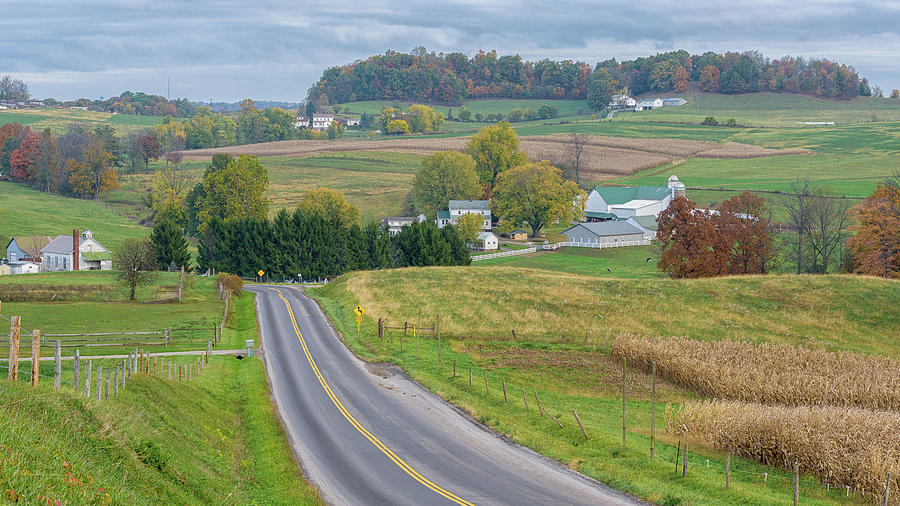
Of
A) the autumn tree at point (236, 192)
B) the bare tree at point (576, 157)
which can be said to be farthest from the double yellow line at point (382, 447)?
the bare tree at point (576, 157)

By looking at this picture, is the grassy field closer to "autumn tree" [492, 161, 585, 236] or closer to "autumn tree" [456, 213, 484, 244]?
"autumn tree" [456, 213, 484, 244]

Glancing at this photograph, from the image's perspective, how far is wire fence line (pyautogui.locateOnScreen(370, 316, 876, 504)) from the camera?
24.9m

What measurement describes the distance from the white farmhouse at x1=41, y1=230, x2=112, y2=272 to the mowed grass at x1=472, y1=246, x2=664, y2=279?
159ft

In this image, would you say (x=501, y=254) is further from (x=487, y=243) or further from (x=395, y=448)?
(x=395, y=448)

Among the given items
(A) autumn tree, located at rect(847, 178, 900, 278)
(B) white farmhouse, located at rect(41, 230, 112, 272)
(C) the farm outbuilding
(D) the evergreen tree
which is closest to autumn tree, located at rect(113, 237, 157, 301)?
(D) the evergreen tree

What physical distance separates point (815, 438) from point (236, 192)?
10474 centimetres

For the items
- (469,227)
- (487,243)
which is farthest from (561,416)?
(487,243)

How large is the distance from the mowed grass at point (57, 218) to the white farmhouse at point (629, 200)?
83833 mm

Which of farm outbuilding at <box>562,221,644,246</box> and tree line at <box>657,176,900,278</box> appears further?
farm outbuilding at <box>562,221,644,246</box>

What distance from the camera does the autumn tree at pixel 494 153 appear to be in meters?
168

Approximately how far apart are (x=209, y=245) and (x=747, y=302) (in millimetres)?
68120

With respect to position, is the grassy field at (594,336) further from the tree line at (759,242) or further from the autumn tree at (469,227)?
the autumn tree at (469,227)

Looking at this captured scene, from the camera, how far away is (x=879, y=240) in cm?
8438

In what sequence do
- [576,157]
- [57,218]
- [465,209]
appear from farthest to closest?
[576,157] < [465,209] < [57,218]
